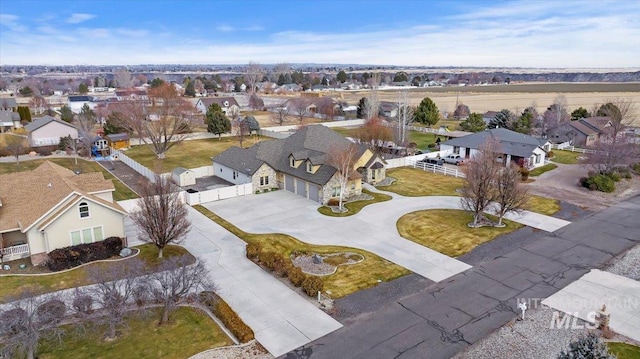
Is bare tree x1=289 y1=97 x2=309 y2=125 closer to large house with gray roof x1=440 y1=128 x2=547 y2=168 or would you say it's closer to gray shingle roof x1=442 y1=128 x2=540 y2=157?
large house with gray roof x1=440 y1=128 x2=547 y2=168

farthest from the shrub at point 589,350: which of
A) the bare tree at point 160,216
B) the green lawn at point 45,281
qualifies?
the green lawn at point 45,281

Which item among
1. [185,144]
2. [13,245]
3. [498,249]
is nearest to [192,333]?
[13,245]

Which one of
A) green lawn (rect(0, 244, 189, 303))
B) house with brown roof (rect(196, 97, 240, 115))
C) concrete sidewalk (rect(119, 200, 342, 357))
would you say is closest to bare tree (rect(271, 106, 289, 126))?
house with brown roof (rect(196, 97, 240, 115))

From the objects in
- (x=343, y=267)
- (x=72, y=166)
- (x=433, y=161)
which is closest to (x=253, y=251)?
(x=343, y=267)

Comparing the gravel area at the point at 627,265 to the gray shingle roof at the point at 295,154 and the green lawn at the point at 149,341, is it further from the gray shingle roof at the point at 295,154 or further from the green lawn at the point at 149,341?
the green lawn at the point at 149,341

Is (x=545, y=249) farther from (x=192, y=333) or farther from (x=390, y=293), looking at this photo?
(x=192, y=333)
